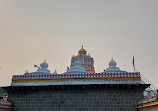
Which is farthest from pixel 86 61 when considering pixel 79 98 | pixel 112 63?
pixel 79 98

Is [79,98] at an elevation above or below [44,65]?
below

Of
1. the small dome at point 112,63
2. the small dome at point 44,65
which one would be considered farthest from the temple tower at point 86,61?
the small dome at point 112,63

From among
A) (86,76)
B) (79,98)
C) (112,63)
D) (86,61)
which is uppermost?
(86,61)

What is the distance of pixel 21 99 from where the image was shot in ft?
41.2

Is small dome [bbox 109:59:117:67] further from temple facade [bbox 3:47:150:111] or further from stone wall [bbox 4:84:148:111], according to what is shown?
stone wall [bbox 4:84:148:111]

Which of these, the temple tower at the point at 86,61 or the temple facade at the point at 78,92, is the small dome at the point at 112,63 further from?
the temple tower at the point at 86,61

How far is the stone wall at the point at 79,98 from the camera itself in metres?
11.6

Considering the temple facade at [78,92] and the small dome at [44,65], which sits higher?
the small dome at [44,65]

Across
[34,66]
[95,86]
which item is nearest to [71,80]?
[95,86]

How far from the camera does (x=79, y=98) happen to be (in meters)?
12.0

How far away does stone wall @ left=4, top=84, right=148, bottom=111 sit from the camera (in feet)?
38.2

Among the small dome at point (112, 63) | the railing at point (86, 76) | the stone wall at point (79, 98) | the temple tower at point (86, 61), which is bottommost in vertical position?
the stone wall at point (79, 98)

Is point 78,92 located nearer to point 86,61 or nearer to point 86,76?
point 86,76

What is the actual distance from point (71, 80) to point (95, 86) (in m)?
2.23
